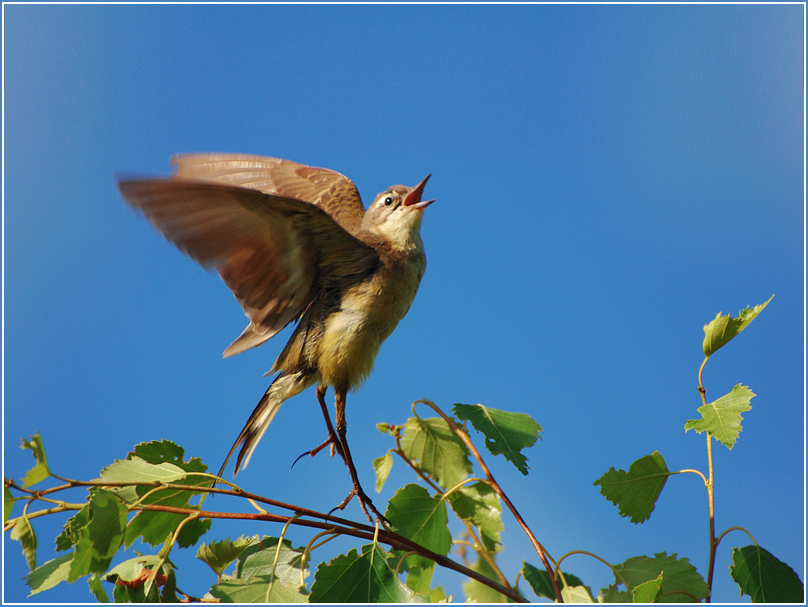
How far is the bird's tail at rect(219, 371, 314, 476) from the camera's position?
2.59m

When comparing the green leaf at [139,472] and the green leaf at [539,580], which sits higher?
the green leaf at [139,472]

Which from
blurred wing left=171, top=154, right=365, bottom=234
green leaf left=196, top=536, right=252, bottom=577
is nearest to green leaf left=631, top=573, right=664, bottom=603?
green leaf left=196, top=536, right=252, bottom=577

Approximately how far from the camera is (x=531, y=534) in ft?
5.84

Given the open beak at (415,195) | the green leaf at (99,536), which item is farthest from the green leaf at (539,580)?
the open beak at (415,195)

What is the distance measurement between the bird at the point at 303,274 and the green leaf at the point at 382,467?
10 centimetres

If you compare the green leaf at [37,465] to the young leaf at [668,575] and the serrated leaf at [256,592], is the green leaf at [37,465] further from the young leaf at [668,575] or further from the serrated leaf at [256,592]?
the young leaf at [668,575]

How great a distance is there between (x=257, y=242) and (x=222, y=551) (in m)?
1.19

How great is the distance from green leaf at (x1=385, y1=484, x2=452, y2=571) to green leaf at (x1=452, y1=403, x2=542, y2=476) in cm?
30

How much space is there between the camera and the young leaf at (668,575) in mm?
1788

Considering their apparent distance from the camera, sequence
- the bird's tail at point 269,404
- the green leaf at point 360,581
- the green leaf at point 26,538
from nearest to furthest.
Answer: the green leaf at point 26,538
the green leaf at point 360,581
the bird's tail at point 269,404

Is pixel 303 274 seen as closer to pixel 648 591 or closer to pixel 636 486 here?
pixel 636 486

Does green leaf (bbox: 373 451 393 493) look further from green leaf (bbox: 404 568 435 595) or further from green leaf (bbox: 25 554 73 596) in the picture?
green leaf (bbox: 25 554 73 596)

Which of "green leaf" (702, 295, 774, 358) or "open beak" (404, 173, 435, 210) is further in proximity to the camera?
"open beak" (404, 173, 435, 210)

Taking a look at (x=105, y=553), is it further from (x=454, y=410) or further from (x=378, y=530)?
(x=454, y=410)
